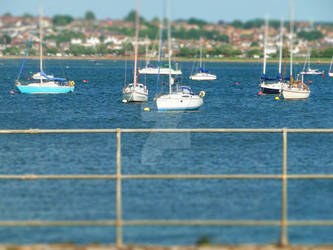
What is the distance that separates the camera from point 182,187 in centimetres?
1959

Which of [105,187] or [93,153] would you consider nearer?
[105,187]

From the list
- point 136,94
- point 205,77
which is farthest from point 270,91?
point 205,77

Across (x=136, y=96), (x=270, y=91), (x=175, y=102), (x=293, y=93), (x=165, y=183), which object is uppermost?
(x=165, y=183)

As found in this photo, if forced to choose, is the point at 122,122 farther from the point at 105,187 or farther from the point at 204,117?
the point at 105,187

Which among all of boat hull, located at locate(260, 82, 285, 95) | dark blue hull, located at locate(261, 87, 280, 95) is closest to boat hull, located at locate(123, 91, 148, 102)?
boat hull, located at locate(260, 82, 285, 95)

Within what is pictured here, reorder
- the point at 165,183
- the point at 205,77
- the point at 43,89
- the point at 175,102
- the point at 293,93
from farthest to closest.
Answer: the point at 205,77 < the point at 43,89 < the point at 293,93 < the point at 175,102 < the point at 165,183

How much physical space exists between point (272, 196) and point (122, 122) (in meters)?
30.1

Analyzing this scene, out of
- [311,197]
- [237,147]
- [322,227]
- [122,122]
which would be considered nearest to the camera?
[322,227]

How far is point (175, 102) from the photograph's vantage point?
50281 mm

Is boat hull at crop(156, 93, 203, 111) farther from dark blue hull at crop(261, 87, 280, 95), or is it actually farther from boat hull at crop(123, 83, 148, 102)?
dark blue hull at crop(261, 87, 280, 95)

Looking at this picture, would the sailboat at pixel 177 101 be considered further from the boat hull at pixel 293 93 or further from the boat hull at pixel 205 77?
the boat hull at pixel 205 77

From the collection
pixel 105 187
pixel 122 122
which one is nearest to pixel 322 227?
pixel 105 187

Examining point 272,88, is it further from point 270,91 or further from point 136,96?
point 136,96

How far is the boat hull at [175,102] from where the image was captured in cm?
5012
